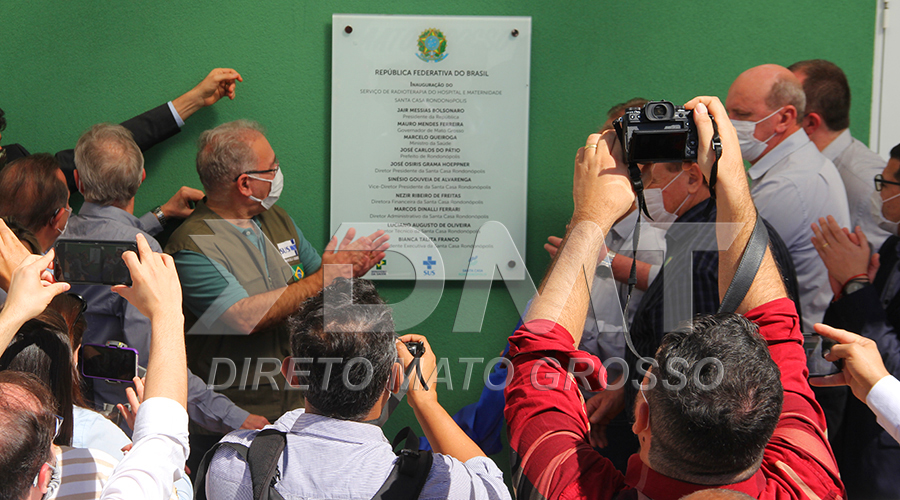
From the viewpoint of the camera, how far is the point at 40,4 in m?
2.43

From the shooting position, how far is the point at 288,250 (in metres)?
2.35

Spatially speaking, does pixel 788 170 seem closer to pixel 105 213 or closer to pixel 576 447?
pixel 576 447

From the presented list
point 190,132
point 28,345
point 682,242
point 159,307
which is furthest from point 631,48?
point 28,345

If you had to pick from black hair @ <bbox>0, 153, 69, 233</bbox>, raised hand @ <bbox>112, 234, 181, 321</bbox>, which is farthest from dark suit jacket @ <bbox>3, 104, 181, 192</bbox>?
raised hand @ <bbox>112, 234, 181, 321</bbox>

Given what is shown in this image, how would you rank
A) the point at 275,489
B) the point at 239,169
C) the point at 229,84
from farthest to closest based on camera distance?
the point at 229,84
the point at 239,169
the point at 275,489

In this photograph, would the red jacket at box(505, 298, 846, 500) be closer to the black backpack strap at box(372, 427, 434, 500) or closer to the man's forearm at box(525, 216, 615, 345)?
the man's forearm at box(525, 216, 615, 345)

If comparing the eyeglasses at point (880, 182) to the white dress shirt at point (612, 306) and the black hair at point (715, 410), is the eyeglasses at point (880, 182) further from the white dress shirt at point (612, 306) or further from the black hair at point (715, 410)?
the black hair at point (715, 410)

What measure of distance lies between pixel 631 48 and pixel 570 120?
403 mm

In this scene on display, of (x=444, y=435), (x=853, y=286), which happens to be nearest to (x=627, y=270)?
(x=853, y=286)

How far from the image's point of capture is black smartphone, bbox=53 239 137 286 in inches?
52.1

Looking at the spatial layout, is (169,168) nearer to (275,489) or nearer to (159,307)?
(159,307)

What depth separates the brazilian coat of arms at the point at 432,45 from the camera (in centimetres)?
245

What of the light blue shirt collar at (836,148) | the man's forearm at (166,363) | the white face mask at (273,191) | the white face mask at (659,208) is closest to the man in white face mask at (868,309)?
the light blue shirt collar at (836,148)

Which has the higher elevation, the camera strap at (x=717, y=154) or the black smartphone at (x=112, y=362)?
the camera strap at (x=717, y=154)
